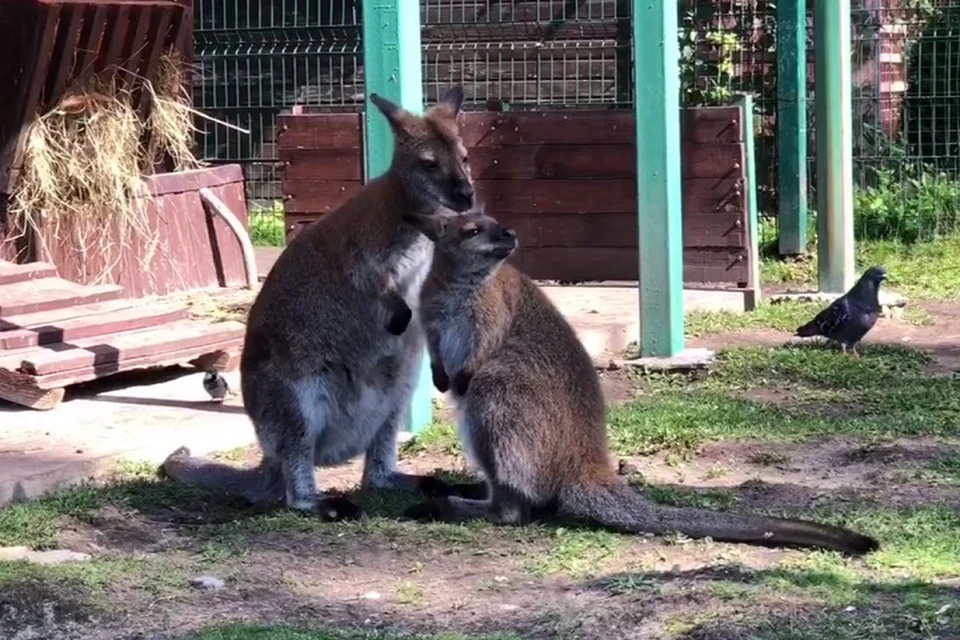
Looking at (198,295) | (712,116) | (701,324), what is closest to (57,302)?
(198,295)

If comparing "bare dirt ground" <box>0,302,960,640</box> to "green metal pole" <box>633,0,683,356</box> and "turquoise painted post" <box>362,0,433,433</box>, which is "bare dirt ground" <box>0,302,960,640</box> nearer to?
"turquoise painted post" <box>362,0,433,433</box>

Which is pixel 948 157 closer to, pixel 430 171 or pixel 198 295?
pixel 198 295

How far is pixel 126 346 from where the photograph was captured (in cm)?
712

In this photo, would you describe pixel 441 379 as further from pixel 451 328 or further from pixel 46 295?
→ pixel 46 295

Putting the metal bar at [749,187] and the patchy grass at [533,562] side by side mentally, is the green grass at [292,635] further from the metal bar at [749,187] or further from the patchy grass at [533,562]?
the metal bar at [749,187]

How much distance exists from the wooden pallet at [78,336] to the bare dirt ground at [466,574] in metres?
1.14

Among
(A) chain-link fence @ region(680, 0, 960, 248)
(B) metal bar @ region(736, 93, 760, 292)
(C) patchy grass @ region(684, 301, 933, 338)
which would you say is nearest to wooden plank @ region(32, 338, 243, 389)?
(C) patchy grass @ region(684, 301, 933, 338)

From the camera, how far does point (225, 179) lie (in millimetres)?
10086

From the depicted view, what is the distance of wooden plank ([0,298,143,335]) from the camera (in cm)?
715

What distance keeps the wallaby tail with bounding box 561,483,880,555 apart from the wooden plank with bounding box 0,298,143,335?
3051 mm

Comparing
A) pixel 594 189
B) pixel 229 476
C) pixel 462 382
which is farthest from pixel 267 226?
pixel 462 382

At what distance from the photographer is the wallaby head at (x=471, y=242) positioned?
17.8 ft

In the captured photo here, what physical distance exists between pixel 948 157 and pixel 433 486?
26.9 feet

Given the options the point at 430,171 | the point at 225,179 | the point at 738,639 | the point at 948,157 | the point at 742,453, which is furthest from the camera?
the point at 948,157
